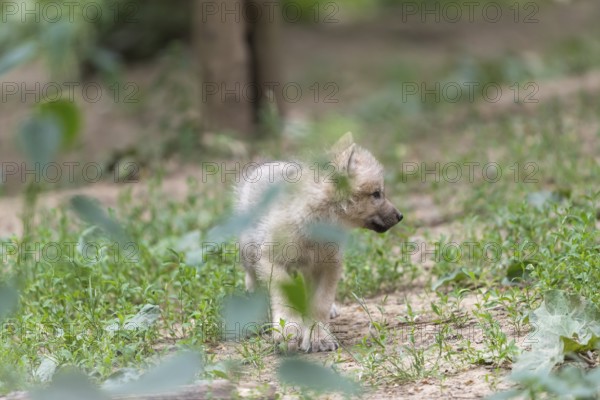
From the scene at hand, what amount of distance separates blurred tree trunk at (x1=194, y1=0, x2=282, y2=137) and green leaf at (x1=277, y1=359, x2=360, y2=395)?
6.79 metres

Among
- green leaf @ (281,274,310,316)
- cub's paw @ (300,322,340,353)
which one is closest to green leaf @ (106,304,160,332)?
cub's paw @ (300,322,340,353)

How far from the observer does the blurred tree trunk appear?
943 cm

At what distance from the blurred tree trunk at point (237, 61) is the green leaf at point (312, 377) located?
22.3 ft

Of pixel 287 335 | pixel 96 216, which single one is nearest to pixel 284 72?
pixel 287 335

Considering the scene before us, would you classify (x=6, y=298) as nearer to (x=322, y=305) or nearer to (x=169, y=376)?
(x=169, y=376)

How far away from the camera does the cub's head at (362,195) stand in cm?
478

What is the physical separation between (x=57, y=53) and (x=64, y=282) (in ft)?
10.8

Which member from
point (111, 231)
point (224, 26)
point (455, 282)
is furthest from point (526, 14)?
point (111, 231)

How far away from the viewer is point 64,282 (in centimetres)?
518

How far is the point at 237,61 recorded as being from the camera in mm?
9609

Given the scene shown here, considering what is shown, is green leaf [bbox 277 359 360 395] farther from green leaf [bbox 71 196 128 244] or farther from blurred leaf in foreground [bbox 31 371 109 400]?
green leaf [bbox 71 196 128 244]

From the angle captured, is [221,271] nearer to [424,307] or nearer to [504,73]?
[424,307]

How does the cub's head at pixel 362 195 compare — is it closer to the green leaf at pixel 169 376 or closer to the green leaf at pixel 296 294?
the green leaf at pixel 169 376

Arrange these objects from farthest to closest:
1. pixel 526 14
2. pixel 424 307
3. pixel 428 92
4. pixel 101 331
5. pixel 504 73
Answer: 1. pixel 526 14
2. pixel 504 73
3. pixel 428 92
4. pixel 424 307
5. pixel 101 331
